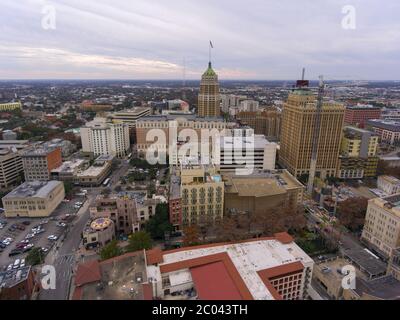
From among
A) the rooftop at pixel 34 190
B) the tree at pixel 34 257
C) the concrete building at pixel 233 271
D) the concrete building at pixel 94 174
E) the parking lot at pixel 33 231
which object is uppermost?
the concrete building at pixel 233 271

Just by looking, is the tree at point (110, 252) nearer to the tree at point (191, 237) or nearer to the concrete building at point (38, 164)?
the tree at point (191, 237)

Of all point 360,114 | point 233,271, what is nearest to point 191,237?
point 233,271

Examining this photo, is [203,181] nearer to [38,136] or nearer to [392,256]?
[392,256]

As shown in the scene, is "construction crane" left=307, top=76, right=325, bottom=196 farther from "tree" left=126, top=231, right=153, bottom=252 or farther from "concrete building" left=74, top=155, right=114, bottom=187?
"concrete building" left=74, top=155, right=114, bottom=187

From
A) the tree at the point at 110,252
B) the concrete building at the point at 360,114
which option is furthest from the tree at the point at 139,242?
the concrete building at the point at 360,114
